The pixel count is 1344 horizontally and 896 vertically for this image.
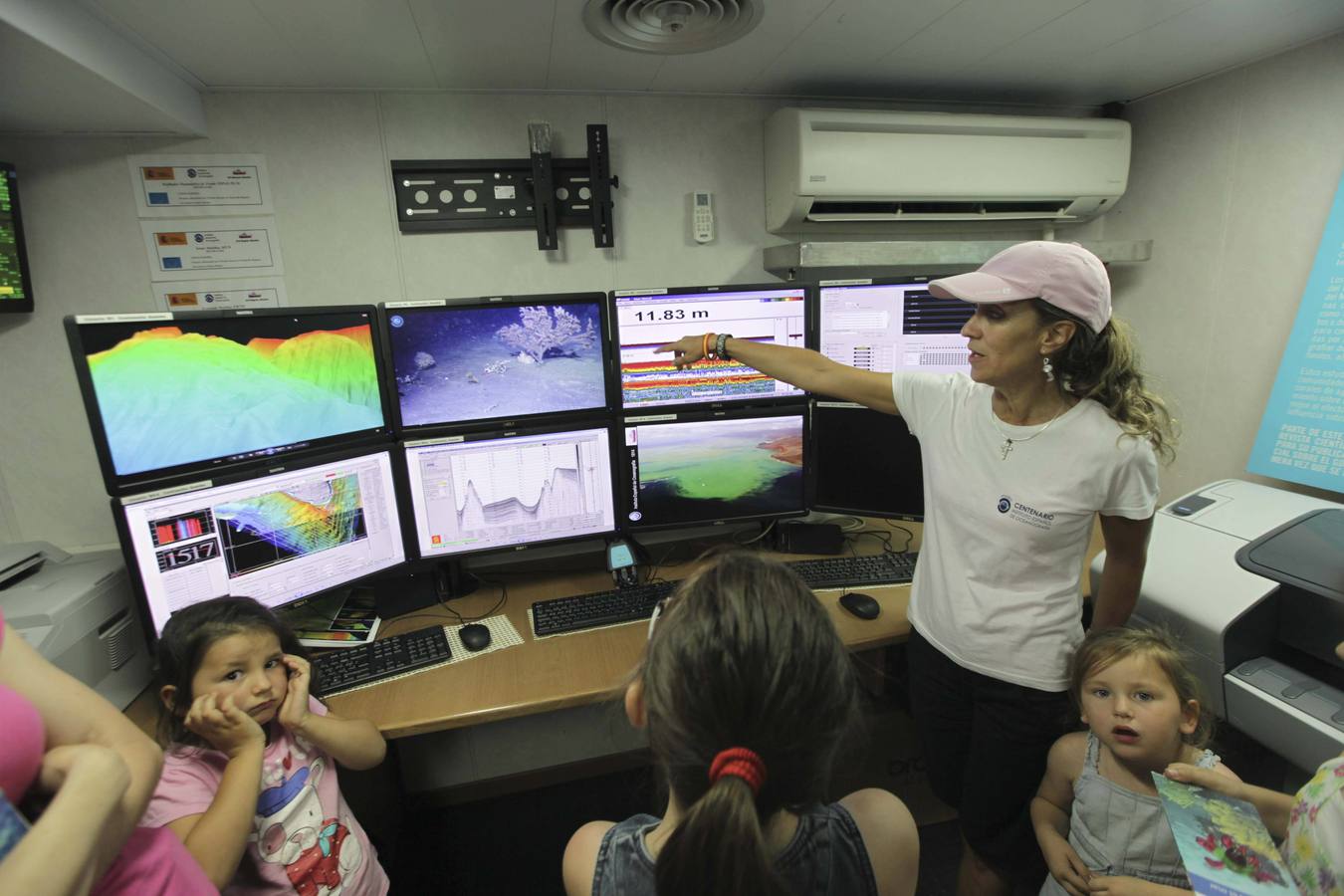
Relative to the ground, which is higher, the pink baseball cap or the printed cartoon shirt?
the pink baseball cap

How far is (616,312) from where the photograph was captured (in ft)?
5.58

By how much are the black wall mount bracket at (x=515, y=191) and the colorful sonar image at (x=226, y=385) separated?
20.9 inches

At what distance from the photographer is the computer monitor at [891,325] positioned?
6.07 ft

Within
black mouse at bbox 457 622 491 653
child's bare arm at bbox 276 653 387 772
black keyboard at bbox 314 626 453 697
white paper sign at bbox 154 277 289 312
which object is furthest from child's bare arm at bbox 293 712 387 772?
white paper sign at bbox 154 277 289 312

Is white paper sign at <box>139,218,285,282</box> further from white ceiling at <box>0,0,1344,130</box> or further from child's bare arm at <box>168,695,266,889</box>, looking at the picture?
child's bare arm at <box>168,695,266,889</box>

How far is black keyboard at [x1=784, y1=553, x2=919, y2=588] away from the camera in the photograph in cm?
173

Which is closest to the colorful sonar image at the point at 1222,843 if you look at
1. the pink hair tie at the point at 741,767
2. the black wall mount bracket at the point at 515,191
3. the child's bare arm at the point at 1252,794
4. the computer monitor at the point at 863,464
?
the child's bare arm at the point at 1252,794

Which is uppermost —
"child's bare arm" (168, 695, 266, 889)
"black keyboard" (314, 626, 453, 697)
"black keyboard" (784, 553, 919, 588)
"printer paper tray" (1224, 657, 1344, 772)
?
"child's bare arm" (168, 695, 266, 889)

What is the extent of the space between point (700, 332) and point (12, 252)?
69.4 inches

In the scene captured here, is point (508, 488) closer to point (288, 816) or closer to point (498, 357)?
point (498, 357)

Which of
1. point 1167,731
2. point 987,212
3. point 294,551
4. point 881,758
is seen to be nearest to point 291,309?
point 294,551

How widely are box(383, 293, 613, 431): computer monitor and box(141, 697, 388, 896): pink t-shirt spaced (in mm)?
757

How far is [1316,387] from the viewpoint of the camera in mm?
1841

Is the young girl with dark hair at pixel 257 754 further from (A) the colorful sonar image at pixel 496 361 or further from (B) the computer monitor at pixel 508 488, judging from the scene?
(A) the colorful sonar image at pixel 496 361
